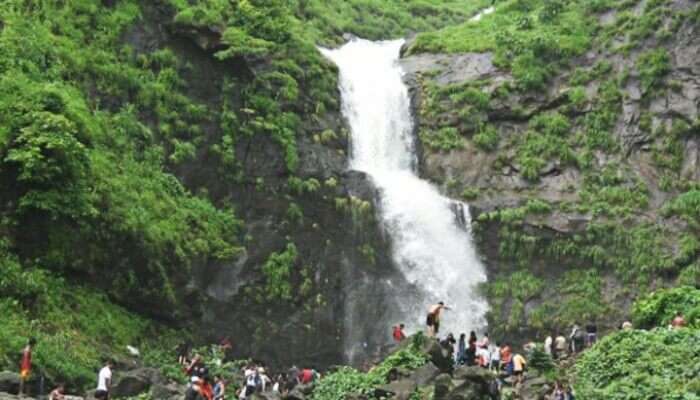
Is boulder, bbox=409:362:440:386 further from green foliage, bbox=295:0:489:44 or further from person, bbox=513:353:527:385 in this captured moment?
green foliage, bbox=295:0:489:44

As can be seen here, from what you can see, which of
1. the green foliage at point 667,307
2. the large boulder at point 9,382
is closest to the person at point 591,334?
the green foliage at point 667,307

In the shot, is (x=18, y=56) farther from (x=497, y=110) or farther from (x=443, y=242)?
(x=497, y=110)

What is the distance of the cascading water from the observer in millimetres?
28547

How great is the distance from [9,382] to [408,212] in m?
16.0

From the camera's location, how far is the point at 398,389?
55.6 feet

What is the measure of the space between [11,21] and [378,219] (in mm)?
13285

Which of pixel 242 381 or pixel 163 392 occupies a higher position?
pixel 242 381

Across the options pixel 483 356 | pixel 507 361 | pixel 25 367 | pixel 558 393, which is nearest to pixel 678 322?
pixel 507 361

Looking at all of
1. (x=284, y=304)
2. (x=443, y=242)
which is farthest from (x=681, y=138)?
(x=284, y=304)

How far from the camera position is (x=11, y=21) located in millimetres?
25469

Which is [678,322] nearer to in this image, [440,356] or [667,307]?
[667,307]

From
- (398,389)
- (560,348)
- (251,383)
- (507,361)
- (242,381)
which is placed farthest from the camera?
(560,348)

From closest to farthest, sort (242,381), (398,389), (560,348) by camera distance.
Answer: (398,389), (242,381), (560,348)

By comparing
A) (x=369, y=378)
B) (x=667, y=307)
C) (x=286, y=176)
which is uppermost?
(x=286, y=176)
